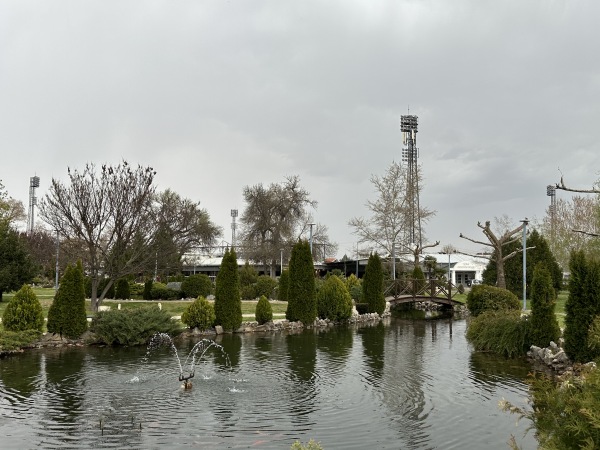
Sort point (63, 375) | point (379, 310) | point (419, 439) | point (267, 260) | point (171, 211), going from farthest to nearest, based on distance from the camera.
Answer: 1. point (267, 260)
2. point (171, 211)
3. point (379, 310)
4. point (63, 375)
5. point (419, 439)

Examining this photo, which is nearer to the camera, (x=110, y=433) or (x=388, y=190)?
(x=110, y=433)

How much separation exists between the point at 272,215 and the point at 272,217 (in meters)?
0.22

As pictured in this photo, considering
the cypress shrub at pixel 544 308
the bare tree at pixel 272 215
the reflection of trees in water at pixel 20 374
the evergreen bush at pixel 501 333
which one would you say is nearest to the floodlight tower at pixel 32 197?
the bare tree at pixel 272 215

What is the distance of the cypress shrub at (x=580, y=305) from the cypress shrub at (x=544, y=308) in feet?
4.11

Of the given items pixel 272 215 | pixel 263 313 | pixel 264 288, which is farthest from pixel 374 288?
pixel 272 215

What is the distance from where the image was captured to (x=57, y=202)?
2464 centimetres

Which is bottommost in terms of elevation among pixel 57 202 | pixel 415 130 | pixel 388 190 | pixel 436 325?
pixel 436 325

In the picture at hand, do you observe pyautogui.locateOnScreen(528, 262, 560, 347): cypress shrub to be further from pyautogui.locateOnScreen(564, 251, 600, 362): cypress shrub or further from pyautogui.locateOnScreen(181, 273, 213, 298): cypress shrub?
pyautogui.locateOnScreen(181, 273, 213, 298): cypress shrub

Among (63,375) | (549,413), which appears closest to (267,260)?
(63,375)

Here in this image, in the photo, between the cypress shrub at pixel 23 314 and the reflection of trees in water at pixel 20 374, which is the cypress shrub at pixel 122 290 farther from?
the reflection of trees in water at pixel 20 374

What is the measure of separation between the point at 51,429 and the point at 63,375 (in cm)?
387

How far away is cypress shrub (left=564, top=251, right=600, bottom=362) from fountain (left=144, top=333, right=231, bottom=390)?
772 cm

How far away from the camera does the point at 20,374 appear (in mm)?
10852

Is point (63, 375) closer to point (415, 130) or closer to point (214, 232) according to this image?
point (214, 232)
